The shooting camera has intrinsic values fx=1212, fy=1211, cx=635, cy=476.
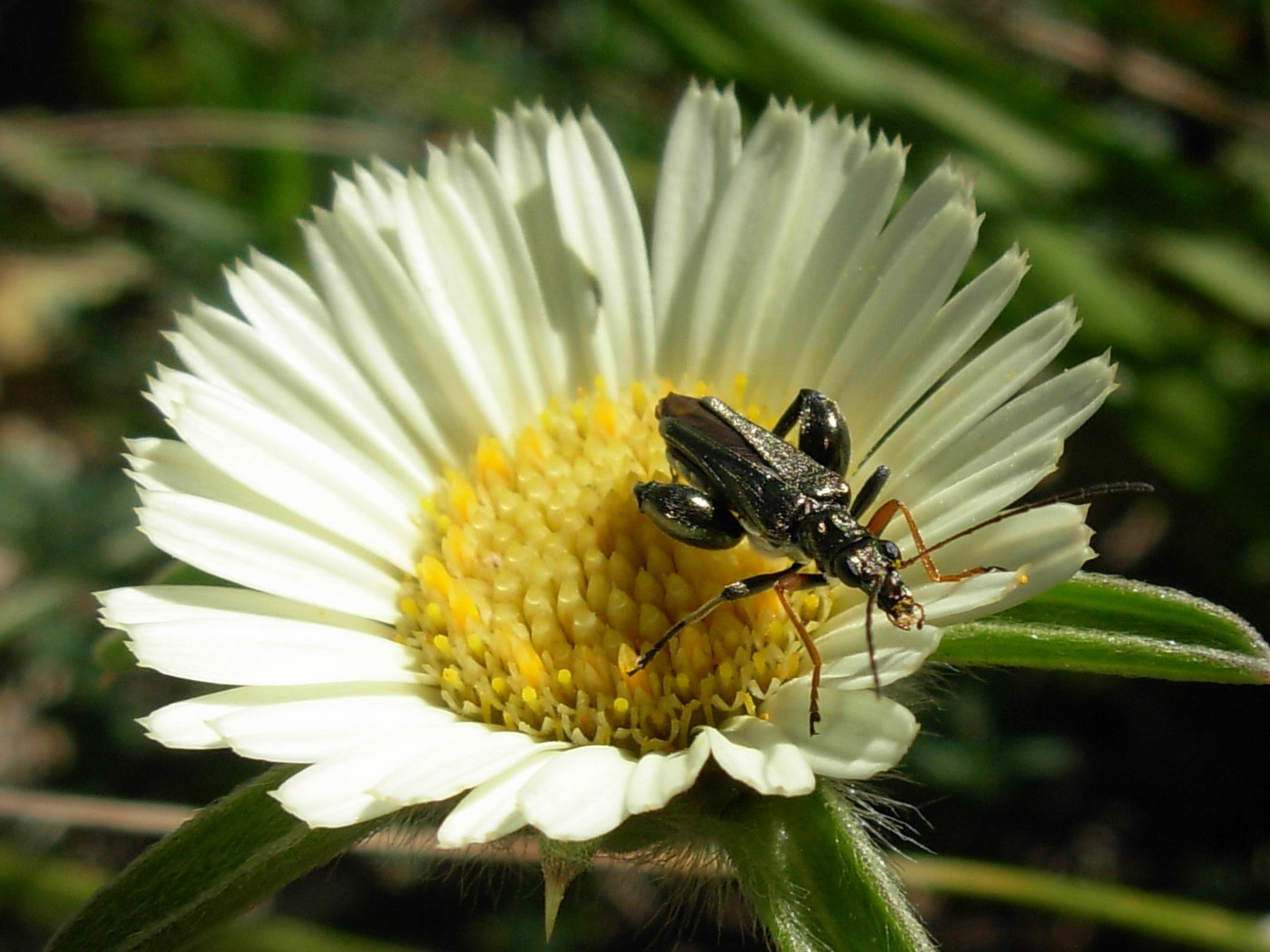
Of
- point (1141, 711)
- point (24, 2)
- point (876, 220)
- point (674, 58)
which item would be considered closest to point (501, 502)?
point (876, 220)

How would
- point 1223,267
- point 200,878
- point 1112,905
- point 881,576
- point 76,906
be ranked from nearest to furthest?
point 200,878
point 881,576
point 1112,905
point 76,906
point 1223,267

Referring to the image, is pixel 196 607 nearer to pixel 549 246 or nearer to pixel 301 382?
pixel 301 382

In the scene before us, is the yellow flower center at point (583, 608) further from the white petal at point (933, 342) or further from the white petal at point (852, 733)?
the white petal at point (933, 342)

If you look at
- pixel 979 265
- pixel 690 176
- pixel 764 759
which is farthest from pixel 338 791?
pixel 979 265

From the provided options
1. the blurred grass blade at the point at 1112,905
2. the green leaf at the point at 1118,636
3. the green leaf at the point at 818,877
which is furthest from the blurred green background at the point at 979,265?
the green leaf at the point at 1118,636

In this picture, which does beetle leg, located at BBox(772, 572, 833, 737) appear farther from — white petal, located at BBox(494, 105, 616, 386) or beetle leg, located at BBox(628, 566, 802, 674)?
white petal, located at BBox(494, 105, 616, 386)

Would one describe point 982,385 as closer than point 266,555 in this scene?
Yes

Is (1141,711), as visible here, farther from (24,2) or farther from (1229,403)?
(24,2)
